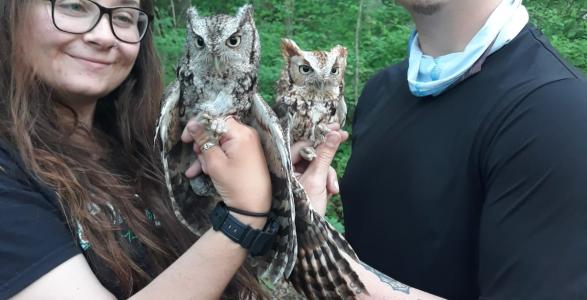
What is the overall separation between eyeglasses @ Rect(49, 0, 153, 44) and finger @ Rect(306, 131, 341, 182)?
768 mm

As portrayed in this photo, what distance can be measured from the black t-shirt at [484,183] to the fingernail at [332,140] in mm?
102

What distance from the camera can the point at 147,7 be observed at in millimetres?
1775

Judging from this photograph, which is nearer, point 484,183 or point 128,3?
point 484,183

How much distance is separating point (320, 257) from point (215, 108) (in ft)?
1.93

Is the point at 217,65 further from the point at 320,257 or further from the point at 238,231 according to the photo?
the point at 320,257

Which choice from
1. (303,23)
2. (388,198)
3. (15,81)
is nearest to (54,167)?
(15,81)

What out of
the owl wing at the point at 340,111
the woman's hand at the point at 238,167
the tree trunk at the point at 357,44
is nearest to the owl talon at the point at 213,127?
the woman's hand at the point at 238,167

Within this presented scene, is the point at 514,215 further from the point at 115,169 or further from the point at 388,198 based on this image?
the point at 115,169

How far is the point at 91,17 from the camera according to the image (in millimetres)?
1571

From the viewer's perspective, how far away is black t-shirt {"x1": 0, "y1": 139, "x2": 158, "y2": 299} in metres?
1.25

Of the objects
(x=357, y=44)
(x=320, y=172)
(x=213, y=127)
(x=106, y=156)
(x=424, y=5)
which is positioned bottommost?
(x=357, y=44)

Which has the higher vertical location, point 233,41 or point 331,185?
point 233,41

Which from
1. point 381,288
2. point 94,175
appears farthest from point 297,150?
point 94,175

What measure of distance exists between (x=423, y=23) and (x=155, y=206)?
102 centimetres
